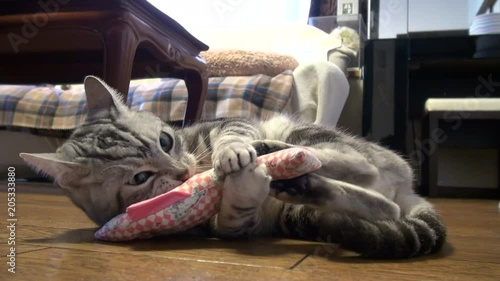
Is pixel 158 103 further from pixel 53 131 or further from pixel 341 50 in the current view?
pixel 341 50

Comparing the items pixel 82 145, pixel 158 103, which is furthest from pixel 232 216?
pixel 158 103

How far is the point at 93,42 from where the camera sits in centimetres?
162

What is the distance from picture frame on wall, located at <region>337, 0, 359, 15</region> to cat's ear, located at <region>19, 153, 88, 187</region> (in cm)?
263

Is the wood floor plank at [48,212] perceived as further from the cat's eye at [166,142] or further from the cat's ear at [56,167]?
the cat's eye at [166,142]

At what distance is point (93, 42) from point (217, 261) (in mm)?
1110

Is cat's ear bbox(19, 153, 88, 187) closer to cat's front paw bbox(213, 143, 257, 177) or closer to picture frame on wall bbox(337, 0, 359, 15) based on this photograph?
cat's front paw bbox(213, 143, 257, 177)

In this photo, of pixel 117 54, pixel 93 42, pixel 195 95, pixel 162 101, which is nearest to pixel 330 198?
pixel 117 54

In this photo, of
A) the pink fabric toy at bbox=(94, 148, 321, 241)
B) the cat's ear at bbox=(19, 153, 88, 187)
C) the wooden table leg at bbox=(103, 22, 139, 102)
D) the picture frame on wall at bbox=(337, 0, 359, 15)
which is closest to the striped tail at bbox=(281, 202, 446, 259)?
the pink fabric toy at bbox=(94, 148, 321, 241)

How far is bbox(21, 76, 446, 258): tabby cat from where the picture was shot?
839mm

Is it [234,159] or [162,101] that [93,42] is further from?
[234,159]

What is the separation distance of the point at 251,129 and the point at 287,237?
11.3 inches

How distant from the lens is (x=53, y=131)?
258 centimetres

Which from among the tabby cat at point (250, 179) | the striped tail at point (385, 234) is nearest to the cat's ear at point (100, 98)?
the tabby cat at point (250, 179)

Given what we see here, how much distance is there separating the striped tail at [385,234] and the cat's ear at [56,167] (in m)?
0.50
